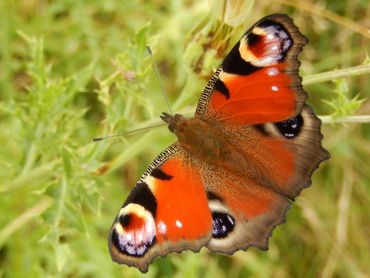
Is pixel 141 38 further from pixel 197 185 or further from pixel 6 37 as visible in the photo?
pixel 6 37

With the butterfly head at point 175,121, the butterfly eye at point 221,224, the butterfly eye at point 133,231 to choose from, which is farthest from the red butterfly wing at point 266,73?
the butterfly eye at point 133,231

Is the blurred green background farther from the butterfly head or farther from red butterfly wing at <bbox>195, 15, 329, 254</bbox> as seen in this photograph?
red butterfly wing at <bbox>195, 15, 329, 254</bbox>

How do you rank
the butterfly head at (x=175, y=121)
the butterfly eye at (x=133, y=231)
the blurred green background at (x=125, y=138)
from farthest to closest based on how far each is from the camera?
1. the blurred green background at (x=125, y=138)
2. the butterfly head at (x=175, y=121)
3. the butterfly eye at (x=133, y=231)

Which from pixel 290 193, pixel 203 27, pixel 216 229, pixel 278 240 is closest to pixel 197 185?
pixel 216 229

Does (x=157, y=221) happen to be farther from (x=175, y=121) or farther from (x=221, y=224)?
(x=175, y=121)

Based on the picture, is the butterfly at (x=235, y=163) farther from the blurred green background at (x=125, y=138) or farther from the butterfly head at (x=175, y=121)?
the blurred green background at (x=125, y=138)
